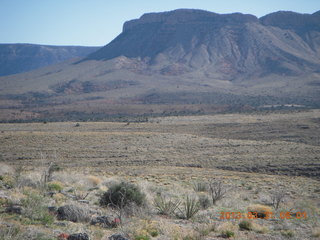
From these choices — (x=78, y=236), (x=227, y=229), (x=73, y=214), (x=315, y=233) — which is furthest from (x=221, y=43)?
(x=78, y=236)

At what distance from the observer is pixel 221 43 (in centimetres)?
16250

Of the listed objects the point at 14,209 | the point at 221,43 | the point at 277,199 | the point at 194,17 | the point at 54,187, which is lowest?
the point at 277,199

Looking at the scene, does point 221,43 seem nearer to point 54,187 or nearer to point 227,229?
point 54,187

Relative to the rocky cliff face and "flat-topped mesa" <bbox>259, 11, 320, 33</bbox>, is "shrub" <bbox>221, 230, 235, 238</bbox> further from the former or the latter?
"flat-topped mesa" <bbox>259, 11, 320, 33</bbox>

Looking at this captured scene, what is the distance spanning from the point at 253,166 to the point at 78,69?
141140mm

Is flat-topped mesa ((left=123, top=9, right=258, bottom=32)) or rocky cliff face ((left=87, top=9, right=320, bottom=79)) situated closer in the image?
rocky cliff face ((left=87, top=9, right=320, bottom=79))

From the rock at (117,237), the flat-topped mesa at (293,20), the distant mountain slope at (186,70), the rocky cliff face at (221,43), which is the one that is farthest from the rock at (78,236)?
the flat-topped mesa at (293,20)

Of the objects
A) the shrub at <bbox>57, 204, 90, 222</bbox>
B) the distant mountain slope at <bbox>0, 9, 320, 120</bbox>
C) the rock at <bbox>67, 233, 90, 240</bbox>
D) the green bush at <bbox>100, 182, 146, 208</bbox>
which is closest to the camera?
the rock at <bbox>67, 233, 90, 240</bbox>

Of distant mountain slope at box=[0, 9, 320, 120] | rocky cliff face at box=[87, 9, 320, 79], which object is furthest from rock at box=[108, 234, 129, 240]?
rocky cliff face at box=[87, 9, 320, 79]

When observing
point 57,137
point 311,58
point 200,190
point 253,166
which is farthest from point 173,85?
point 200,190

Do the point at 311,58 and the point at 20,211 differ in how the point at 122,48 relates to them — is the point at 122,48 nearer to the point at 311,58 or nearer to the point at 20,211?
the point at 311,58

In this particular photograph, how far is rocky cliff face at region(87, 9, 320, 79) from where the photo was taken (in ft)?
469

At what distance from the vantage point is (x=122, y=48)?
6944 inches

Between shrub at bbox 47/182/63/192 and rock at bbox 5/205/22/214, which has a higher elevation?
rock at bbox 5/205/22/214
